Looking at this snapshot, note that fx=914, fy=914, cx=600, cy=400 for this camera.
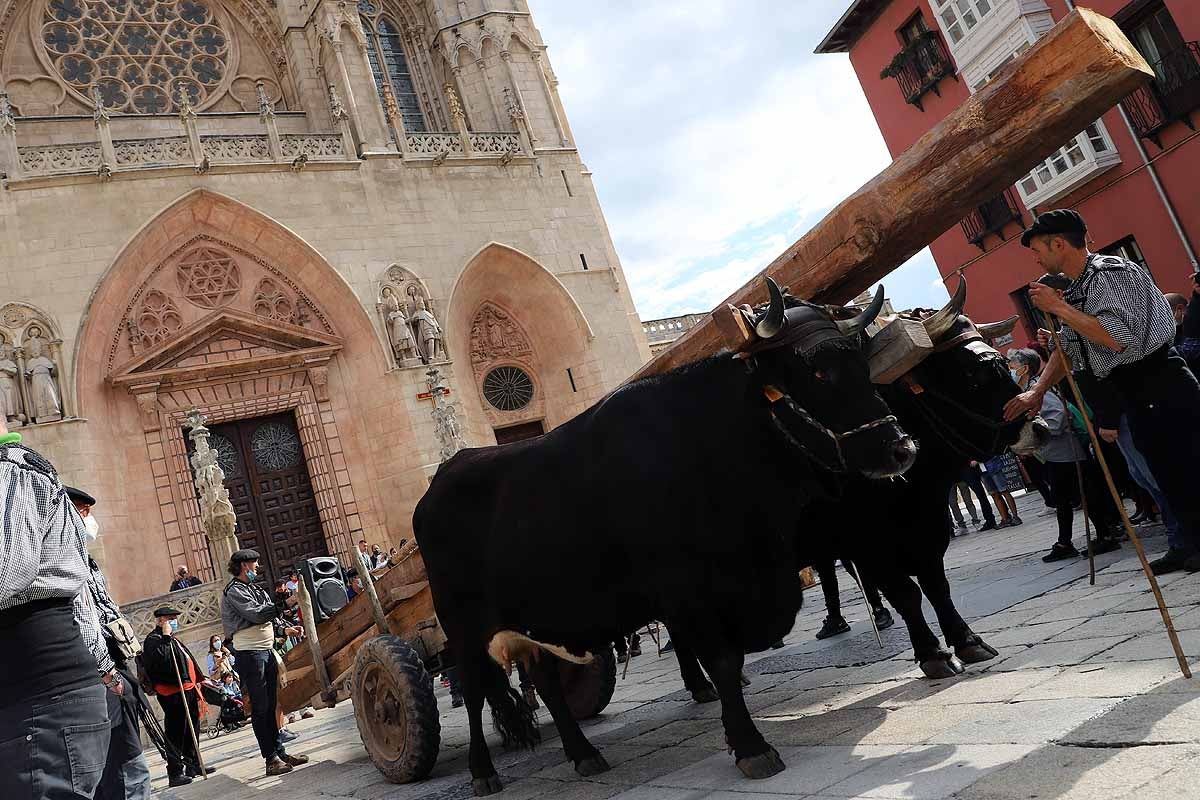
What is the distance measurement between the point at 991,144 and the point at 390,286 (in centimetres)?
1759

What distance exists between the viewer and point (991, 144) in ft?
12.6

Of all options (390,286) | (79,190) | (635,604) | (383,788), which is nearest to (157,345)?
(79,190)

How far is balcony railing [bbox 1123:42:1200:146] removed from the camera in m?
16.3

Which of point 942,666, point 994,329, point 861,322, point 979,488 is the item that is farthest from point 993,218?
point 861,322

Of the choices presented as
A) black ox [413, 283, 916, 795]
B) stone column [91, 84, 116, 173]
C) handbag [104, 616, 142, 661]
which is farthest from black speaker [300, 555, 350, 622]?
stone column [91, 84, 116, 173]

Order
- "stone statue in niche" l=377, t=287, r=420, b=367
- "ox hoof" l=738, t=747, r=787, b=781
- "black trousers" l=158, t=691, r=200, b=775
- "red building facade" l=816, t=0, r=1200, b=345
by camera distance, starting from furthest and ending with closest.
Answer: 1. "stone statue in niche" l=377, t=287, r=420, b=367
2. "red building facade" l=816, t=0, r=1200, b=345
3. "black trousers" l=158, t=691, r=200, b=775
4. "ox hoof" l=738, t=747, r=787, b=781

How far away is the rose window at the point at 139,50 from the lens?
827 inches

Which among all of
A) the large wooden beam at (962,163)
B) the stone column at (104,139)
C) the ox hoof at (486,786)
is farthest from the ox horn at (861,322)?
the stone column at (104,139)

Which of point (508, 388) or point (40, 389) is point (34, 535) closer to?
point (40, 389)

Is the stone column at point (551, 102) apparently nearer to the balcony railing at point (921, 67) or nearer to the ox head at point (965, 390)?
the balcony railing at point (921, 67)

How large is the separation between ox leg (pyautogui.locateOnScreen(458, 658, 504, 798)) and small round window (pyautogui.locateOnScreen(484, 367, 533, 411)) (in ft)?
57.1

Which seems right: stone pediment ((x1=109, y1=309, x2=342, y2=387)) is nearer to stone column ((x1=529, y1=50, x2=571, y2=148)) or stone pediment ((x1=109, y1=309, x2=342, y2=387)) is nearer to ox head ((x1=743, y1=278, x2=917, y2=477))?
stone column ((x1=529, y1=50, x2=571, y2=148))

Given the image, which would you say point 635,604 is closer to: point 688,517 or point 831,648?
point 688,517

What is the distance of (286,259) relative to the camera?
66.0ft
